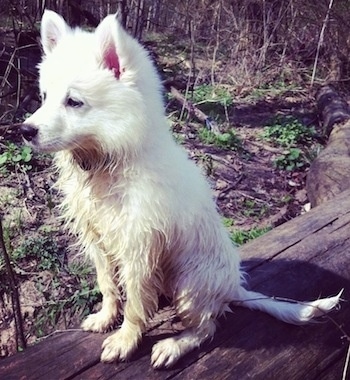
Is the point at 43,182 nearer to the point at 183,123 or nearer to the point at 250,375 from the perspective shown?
the point at 183,123

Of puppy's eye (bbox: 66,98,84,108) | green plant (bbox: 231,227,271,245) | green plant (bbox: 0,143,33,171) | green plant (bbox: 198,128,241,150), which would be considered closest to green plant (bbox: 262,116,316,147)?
green plant (bbox: 198,128,241,150)

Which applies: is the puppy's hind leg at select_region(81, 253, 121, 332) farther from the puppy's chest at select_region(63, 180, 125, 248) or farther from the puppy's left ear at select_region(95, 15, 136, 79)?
the puppy's left ear at select_region(95, 15, 136, 79)

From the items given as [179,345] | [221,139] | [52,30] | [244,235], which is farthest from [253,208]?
[52,30]

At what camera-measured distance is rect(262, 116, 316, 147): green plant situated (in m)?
6.42

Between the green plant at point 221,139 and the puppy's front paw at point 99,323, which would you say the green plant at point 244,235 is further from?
the puppy's front paw at point 99,323

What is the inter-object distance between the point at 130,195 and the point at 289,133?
182 inches

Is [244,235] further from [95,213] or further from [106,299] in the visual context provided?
[95,213]

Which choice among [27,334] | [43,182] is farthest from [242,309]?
[43,182]

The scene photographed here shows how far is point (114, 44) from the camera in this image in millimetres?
2078

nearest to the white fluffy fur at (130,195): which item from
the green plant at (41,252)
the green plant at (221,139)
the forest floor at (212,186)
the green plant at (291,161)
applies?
the forest floor at (212,186)

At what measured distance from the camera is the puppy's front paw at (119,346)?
7.55 feet

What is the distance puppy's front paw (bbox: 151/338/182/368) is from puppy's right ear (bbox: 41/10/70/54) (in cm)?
131

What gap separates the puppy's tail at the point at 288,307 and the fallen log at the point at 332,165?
1.97 meters

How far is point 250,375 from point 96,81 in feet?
4.55
